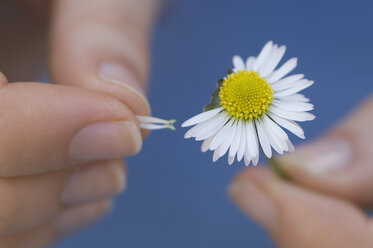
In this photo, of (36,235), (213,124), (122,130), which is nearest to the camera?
(213,124)

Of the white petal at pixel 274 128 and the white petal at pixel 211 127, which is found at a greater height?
the white petal at pixel 211 127

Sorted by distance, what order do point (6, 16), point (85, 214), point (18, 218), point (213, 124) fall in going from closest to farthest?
point (213, 124)
point (18, 218)
point (85, 214)
point (6, 16)

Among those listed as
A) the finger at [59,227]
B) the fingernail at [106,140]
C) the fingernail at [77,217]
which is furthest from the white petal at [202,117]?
the fingernail at [77,217]

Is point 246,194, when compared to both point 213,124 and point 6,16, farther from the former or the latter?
point 6,16

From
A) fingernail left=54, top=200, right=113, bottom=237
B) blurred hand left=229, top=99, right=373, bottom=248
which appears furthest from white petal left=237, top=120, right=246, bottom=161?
fingernail left=54, top=200, right=113, bottom=237

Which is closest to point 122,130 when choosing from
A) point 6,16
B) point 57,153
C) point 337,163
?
point 57,153

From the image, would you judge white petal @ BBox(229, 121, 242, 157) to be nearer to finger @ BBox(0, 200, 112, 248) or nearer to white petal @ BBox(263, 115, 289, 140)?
white petal @ BBox(263, 115, 289, 140)

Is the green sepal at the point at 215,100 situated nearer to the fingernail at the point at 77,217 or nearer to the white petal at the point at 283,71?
the white petal at the point at 283,71
